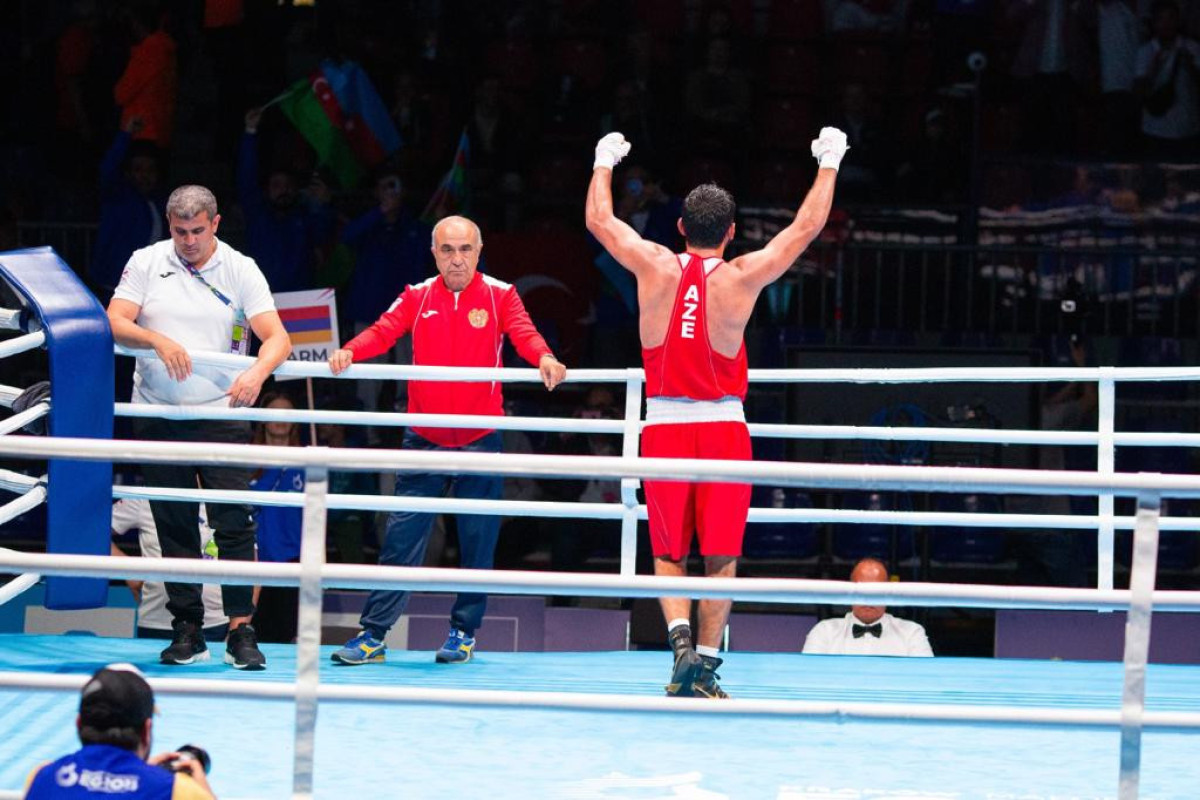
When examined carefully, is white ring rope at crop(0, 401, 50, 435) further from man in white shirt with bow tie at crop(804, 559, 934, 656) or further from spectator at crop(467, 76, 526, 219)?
spectator at crop(467, 76, 526, 219)

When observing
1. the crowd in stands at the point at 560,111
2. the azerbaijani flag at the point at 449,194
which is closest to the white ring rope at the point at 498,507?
the crowd in stands at the point at 560,111

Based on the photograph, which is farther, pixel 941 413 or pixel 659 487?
pixel 941 413

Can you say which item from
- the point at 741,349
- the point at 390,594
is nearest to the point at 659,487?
the point at 741,349

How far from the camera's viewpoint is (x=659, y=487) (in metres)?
5.53

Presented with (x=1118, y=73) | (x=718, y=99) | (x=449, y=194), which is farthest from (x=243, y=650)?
(x=1118, y=73)

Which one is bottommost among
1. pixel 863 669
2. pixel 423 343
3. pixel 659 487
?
pixel 863 669

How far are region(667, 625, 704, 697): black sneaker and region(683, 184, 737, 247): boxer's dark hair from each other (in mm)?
1301

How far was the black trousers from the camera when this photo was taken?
6.15m

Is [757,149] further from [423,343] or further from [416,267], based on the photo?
[423,343]

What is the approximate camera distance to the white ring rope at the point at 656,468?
3.44 m

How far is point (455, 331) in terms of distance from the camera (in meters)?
6.47

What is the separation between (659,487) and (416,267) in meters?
5.42

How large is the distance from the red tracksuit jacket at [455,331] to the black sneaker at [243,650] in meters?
1.02

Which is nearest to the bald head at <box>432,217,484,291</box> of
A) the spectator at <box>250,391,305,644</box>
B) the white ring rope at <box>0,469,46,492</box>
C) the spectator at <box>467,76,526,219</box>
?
the white ring rope at <box>0,469,46,492</box>
